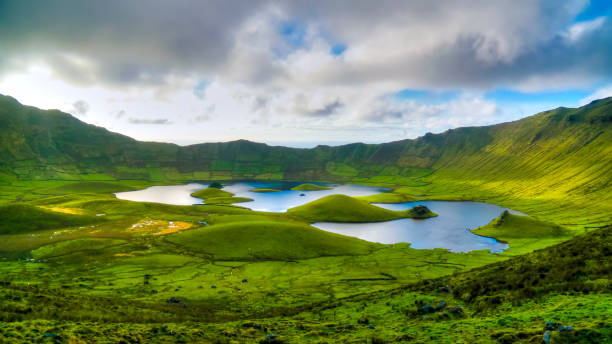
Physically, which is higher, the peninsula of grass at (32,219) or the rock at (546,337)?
the rock at (546,337)

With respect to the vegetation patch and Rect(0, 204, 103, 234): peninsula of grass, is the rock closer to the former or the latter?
the vegetation patch

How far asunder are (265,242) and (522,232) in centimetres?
11131

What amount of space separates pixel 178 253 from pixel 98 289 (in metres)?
35.5

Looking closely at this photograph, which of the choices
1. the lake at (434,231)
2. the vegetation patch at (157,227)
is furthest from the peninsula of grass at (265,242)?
the lake at (434,231)

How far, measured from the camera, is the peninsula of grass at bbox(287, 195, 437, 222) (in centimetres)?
16612

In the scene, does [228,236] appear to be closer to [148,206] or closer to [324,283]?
[324,283]

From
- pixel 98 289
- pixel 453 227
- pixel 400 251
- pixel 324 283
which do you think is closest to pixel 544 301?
pixel 324 283

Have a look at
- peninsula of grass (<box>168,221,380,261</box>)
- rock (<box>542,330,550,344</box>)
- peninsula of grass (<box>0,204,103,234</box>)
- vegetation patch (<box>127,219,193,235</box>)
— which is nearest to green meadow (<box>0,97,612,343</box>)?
rock (<box>542,330,550,344</box>)

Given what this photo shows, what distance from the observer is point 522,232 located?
129875 millimetres

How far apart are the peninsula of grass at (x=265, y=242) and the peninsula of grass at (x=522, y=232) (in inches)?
2270

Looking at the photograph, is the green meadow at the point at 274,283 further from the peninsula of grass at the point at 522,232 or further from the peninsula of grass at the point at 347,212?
the peninsula of grass at the point at 347,212

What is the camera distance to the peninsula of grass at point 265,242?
95000mm

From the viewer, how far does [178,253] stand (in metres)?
91.2

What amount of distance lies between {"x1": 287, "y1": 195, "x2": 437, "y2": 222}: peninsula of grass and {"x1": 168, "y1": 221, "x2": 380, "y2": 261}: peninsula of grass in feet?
166
